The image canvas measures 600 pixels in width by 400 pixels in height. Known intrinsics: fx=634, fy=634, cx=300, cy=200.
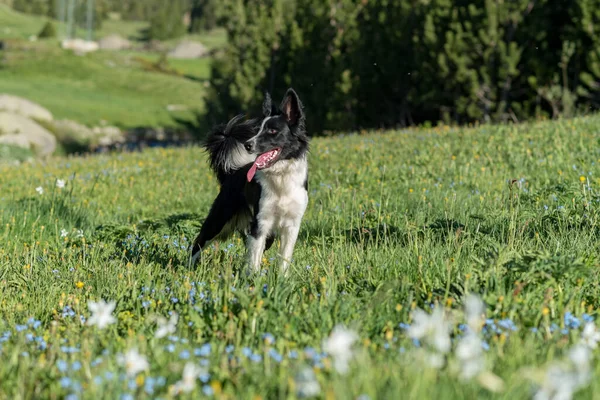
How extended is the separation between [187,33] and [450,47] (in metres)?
138

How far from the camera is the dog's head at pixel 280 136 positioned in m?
5.87

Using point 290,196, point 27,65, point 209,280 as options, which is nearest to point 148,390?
point 209,280

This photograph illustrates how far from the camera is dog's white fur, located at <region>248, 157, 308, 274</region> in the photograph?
5957 millimetres

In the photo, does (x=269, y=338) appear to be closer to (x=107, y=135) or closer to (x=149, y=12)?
(x=107, y=135)

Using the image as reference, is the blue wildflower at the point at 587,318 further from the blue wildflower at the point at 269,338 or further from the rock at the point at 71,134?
the rock at the point at 71,134

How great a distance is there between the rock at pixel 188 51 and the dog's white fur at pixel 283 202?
346 ft

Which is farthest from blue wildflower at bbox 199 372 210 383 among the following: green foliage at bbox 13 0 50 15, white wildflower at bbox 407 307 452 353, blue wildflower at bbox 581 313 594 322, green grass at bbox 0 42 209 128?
green foliage at bbox 13 0 50 15

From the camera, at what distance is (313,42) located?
1036 inches

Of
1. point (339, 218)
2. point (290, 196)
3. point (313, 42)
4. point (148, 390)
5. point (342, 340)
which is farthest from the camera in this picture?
point (313, 42)

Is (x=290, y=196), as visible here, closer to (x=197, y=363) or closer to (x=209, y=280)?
(x=209, y=280)

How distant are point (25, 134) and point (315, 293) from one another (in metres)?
27.2

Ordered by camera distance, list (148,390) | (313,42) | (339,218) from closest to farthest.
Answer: (148,390)
(339,218)
(313,42)

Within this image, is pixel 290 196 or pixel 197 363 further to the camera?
pixel 290 196

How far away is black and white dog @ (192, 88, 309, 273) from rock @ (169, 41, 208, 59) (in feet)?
344
